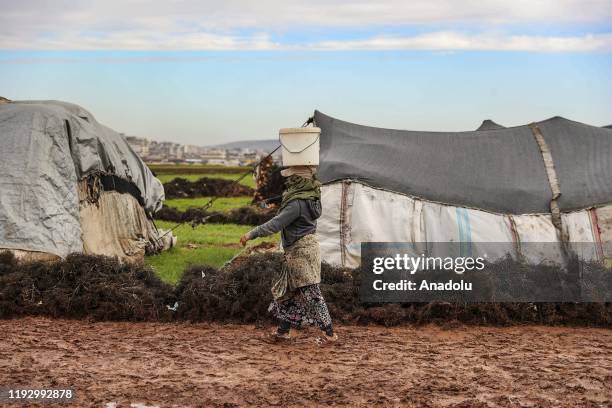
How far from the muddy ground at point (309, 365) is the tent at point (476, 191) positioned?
7.94 feet

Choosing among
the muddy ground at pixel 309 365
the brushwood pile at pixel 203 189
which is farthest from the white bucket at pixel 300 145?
the brushwood pile at pixel 203 189

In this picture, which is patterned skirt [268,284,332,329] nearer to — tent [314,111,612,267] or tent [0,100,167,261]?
tent [314,111,612,267]

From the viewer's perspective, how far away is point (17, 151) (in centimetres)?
1038

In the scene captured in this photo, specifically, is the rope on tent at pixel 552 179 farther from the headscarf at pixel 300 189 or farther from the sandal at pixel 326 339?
the headscarf at pixel 300 189

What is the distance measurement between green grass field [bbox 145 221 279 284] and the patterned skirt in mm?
3620

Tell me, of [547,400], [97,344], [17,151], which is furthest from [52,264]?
[547,400]

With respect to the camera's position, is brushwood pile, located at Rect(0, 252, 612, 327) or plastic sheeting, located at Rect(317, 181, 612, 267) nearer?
brushwood pile, located at Rect(0, 252, 612, 327)

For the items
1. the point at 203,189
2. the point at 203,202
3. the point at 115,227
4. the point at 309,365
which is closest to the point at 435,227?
the point at 309,365

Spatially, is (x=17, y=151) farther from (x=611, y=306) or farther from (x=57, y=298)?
(x=611, y=306)

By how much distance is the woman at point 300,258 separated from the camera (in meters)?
6.66

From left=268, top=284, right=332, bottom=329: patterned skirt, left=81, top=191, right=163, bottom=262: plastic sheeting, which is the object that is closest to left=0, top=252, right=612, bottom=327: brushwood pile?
left=268, top=284, right=332, bottom=329: patterned skirt

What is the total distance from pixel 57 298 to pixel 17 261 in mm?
1306

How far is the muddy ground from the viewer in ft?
18.0

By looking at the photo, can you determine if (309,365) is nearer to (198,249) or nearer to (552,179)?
(552,179)
